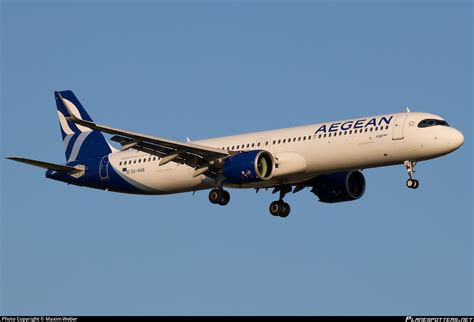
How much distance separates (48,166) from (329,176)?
16577mm

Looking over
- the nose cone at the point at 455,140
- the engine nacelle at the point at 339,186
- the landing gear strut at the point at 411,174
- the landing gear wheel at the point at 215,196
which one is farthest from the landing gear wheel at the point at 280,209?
the nose cone at the point at 455,140

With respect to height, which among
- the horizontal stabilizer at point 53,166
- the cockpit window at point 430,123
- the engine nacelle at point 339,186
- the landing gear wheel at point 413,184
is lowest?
the landing gear wheel at point 413,184

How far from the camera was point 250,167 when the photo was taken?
6375cm

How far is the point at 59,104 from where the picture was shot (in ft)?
255

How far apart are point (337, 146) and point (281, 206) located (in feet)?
27.1

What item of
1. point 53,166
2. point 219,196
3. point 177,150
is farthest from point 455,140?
point 53,166

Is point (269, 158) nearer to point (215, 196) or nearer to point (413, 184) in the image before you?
point (215, 196)

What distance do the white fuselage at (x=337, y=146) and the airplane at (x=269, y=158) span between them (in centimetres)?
5

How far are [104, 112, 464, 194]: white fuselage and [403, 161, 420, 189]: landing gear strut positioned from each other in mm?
360

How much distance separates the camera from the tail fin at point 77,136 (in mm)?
74438

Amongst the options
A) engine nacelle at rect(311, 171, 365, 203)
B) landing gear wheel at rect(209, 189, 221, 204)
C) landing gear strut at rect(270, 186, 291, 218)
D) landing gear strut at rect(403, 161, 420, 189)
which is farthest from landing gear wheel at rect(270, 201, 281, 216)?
landing gear strut at rect(403, 161, 420, 189)

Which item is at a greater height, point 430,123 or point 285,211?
point 430,123

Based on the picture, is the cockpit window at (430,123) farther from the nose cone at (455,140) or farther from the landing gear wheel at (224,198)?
the landing gear wheel at (224,198)

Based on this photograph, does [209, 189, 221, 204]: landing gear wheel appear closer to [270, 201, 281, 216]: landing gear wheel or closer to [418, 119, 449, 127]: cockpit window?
[270, 201, 281, 216]: landing gear wheel
